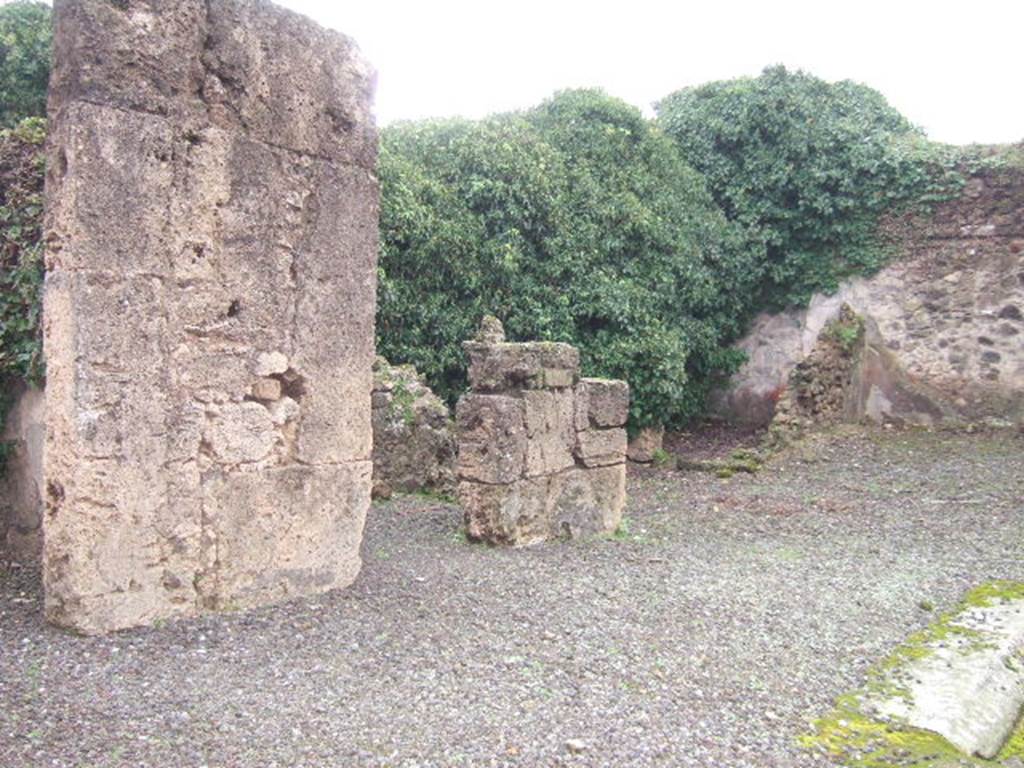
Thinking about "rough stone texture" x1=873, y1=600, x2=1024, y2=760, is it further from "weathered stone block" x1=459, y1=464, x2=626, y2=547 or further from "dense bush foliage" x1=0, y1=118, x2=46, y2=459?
"dense bush foliage" x1=0, y1=118, x2=46, y2=459

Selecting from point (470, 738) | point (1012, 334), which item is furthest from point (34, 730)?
point (1012, 334)

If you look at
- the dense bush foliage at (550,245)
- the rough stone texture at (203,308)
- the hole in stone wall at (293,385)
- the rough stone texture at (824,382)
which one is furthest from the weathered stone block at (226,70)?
the rough stone texture at (824,382)

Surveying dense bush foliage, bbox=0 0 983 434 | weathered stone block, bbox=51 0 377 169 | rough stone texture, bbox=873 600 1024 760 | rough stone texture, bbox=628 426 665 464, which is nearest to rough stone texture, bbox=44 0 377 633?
weathered stone block, bbox=51 0 377 169

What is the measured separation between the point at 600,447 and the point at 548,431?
711mm

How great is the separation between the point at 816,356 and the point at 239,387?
11.3m

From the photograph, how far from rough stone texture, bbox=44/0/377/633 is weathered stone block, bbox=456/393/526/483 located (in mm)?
1826

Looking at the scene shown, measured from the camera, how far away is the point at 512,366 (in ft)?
24.4

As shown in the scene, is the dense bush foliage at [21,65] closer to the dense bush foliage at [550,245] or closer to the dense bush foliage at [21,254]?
the dense bush foliage at [550,245]

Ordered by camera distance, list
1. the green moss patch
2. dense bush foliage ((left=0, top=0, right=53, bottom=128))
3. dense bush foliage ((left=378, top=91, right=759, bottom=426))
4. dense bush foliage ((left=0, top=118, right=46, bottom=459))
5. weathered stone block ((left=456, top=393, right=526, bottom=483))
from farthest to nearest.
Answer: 1. dense bush foliage ((left=0, top=0, right=53, bottom=128))
2. dense bush foliage ((left=378, top=91, right=759, bottom=426))
3. weathered stone block ((left=456, top=393, right=526, bottom=483))
4. dense bush foliage ((left=0, top=118, right=46, bottom=459))
5. the green moss patch

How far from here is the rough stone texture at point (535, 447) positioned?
732cm

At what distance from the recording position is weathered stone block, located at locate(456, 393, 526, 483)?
727cm

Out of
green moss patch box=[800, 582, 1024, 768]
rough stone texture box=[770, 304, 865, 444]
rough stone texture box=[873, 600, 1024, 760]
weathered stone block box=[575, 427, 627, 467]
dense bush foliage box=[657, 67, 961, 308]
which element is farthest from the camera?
dense bush foliage box=[657, 67, 961, 308]

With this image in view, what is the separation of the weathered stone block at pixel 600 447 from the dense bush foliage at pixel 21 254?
4.23m

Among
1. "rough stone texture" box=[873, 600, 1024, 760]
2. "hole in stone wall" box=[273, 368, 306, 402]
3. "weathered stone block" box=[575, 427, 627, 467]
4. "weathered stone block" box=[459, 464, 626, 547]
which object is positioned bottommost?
"rough stone texture" box=[873, 600, 1024, 760]
